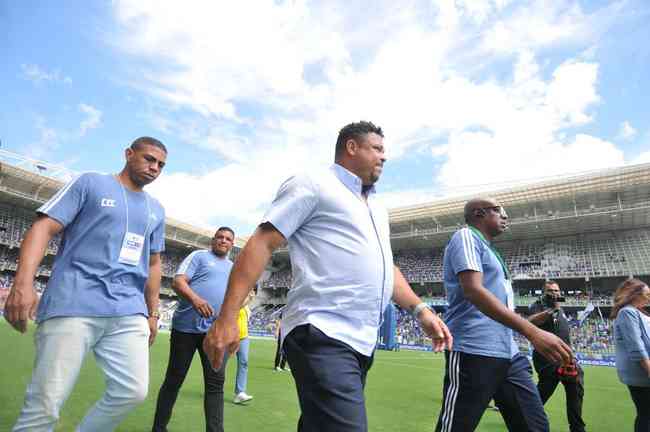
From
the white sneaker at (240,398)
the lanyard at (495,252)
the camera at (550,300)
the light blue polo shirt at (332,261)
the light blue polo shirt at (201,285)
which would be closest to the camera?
the light blue polo shirt at (332,261)

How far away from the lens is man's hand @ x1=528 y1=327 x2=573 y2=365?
219 cm

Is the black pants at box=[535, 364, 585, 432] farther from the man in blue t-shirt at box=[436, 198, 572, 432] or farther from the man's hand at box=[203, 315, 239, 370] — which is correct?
the man's hand at box=[203, 315, 239, 370]

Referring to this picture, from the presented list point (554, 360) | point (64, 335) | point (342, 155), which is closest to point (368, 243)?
point (342, 155)

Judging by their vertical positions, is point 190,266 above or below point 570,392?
above

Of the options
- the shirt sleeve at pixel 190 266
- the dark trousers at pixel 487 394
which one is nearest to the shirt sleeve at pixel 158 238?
the shirt sleeve at pixel 190 266

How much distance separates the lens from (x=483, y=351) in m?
2.53

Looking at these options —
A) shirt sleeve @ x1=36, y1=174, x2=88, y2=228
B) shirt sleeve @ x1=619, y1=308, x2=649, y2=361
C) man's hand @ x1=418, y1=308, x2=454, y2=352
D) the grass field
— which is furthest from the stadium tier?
shirt sleeve @ x1=36, y1=174, x2=88, y2=228

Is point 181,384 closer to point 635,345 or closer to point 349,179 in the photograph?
point 349,179

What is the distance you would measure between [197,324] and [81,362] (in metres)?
1.49

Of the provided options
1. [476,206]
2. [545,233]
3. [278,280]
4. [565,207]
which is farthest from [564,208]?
[476,206]

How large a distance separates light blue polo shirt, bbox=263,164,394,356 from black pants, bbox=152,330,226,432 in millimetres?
1944

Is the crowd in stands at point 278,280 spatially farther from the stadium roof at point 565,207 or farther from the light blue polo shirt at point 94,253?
the light blue polo shirt at point 94,253

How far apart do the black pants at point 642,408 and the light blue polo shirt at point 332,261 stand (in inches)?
116

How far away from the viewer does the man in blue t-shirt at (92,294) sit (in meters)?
2.20
